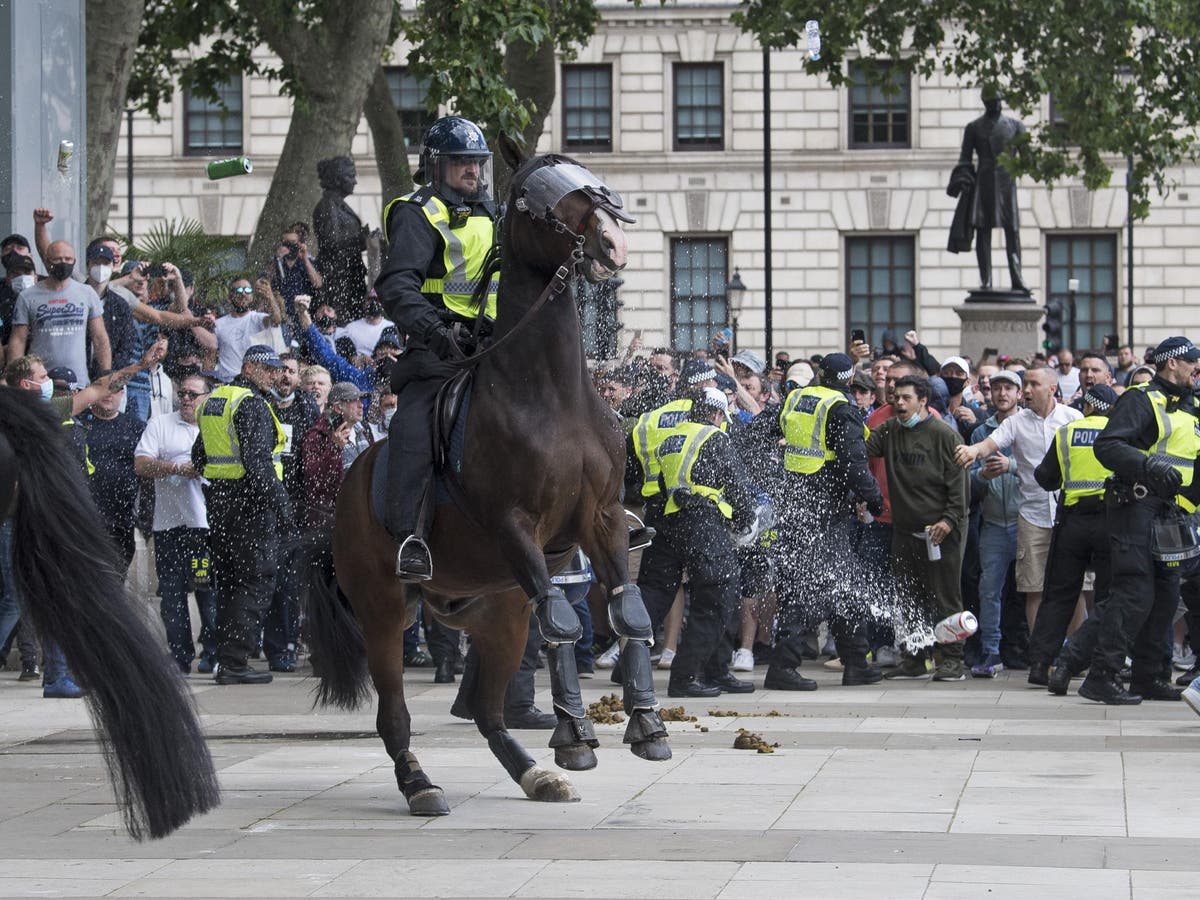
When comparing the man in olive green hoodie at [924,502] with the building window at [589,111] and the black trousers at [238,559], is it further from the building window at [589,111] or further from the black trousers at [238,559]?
the building window at [589,111]

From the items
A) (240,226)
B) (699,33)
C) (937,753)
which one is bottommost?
(937,753)

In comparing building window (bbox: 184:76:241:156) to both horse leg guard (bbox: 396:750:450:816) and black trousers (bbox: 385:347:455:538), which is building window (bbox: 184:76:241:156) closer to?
black trousers (bbox: 385:347:455:538)

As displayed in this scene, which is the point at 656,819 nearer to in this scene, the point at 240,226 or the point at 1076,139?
the point at 1076,139

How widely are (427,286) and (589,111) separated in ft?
127

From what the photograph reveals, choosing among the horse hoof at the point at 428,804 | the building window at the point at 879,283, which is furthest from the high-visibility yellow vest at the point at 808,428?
the building window at the point at 879,283

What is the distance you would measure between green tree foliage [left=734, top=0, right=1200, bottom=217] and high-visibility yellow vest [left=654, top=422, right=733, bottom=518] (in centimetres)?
1659

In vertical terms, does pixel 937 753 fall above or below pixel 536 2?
below

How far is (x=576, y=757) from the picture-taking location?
27.5ft

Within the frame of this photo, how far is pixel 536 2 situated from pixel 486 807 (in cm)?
1438

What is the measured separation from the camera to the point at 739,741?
1050 centimetres

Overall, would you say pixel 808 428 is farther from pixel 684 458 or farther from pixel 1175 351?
pixel 1175 351

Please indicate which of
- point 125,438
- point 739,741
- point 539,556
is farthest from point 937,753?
point 125,438

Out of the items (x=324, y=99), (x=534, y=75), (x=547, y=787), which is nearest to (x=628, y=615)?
(x=547, y=787)

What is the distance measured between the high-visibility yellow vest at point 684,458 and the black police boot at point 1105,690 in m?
2.51
